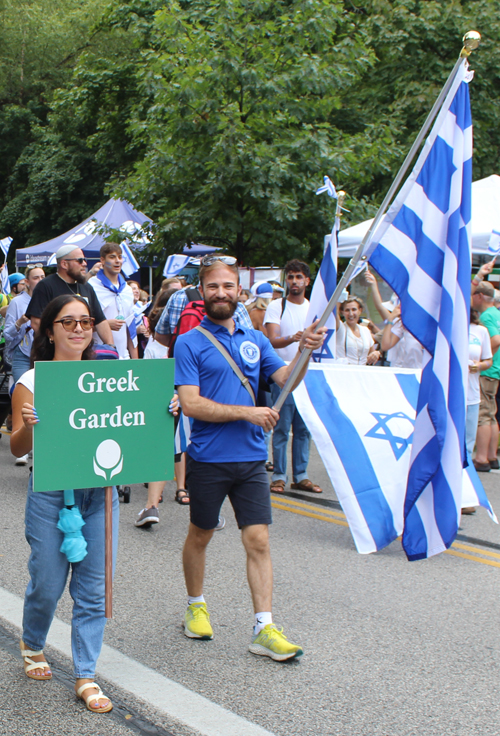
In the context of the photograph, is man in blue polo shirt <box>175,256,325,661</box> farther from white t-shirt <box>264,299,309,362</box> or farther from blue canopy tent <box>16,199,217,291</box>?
blue canopy tent <box>16,199,217,291</box>

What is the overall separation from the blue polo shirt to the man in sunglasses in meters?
2.89

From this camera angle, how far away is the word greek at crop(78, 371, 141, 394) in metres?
3.39

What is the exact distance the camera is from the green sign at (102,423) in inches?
Result: 129

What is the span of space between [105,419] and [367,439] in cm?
298

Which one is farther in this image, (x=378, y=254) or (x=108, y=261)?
(x=108, y=261)

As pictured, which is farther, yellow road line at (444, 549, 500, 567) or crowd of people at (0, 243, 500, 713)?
yellow road line at (444, 549, 500, 567)

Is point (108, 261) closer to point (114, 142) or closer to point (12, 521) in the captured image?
point (12, 521)

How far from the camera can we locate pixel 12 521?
6.34 metres

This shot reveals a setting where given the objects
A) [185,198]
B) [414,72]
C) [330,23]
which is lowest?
[185,198]

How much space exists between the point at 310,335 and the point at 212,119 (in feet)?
32.7

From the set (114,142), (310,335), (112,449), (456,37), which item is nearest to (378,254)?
(310,335)

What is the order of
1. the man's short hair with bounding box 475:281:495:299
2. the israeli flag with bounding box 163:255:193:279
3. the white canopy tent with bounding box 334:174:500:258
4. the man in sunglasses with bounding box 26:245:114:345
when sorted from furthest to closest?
1. the israeli flag with bounding box 163:255:193:279
2. the white canopy tent with bounding box 334:174:500:258
3. the man's short hair with bounding box 475:281:495:299
4. the man in sunglasses with bounding box 26:245:114:345

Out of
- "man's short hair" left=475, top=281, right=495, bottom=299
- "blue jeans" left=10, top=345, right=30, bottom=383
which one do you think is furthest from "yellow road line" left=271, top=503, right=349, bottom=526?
"man's short hair" left=475, top=281, right=495, bottom=299

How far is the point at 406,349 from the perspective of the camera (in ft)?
25.6
